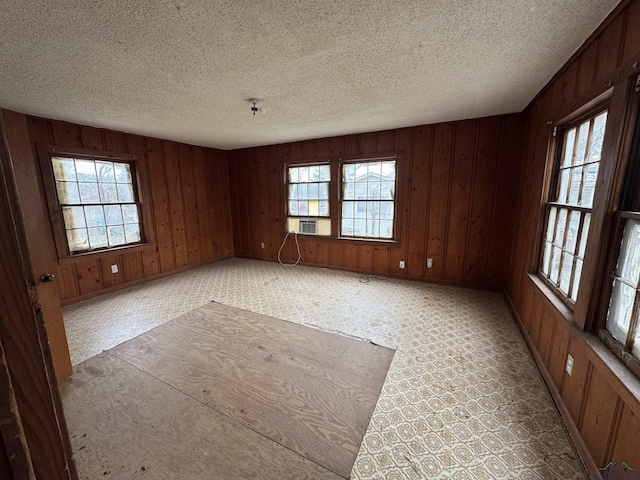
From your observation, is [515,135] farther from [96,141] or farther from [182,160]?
[96,141]

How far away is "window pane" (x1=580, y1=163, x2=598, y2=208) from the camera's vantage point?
5.48 feet

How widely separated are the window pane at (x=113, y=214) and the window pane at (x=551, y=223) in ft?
17.3

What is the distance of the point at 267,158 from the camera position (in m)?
5.00

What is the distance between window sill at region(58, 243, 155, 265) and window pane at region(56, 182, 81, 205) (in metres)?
0.69

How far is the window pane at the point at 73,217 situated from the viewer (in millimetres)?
3348

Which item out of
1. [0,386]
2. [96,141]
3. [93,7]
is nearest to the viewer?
[0,386]

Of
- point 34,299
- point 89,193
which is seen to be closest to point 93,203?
point 89,193

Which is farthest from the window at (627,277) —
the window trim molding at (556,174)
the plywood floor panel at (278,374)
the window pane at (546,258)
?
the plywood floor panel at (278,374)

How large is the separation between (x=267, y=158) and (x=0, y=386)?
5.02 metres

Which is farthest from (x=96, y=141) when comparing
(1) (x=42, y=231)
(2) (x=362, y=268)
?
(2) (x=362, y=268)

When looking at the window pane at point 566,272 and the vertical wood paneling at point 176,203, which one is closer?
the window pane at point 566,272

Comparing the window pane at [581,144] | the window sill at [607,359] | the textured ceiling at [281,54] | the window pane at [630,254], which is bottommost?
the window sill at [607,359]

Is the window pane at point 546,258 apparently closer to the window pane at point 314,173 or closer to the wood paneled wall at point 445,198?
the wood paneled wall at point 445,198

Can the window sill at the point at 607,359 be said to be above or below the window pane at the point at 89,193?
below
